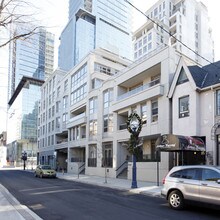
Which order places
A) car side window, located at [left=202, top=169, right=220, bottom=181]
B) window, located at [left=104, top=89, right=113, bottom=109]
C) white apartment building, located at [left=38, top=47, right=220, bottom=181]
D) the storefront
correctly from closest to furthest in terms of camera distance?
car side window, located at [left=202, top=169, right=220, bottom=181] → the storefront → white apartment building, located at [left=38, top=47, right=220, bottom=181] → window, located at [left=104, top=89, right=113, bottom=109]

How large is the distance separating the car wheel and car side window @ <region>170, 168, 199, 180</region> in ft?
2.04

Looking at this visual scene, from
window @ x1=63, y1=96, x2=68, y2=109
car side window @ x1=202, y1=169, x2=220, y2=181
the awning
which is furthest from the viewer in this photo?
window @ x1=63, y1=96, x2=68, y2=109

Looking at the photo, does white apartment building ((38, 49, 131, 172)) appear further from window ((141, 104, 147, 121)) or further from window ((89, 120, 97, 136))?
window ((141, 104, 147, 121))

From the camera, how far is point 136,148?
21875mm

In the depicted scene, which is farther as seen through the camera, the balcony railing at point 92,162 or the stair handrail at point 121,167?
the balcony railing at point 92,162

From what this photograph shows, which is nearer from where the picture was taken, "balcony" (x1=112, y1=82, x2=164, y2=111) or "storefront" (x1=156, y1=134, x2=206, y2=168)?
"storefront" (x1=156, y1=134, x2=206, y2=168)

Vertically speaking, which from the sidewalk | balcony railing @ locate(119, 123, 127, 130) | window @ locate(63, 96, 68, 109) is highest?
window @ locate(63, 96, 68, 109)

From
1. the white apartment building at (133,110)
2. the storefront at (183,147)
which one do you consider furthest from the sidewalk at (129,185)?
the storefront at (183,147)

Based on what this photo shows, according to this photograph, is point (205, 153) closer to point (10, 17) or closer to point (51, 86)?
point (10, 17)

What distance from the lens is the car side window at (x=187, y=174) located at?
11.6 metres

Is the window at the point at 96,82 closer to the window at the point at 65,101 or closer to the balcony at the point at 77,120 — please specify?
the balcony at the point at 77,120

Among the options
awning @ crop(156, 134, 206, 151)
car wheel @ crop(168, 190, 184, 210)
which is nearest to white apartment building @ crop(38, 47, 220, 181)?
awning @ crop(156, 134, 206, 151)

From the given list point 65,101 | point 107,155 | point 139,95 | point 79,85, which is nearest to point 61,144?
point 65,101

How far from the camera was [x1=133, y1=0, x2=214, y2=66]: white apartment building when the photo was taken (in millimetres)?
94312
